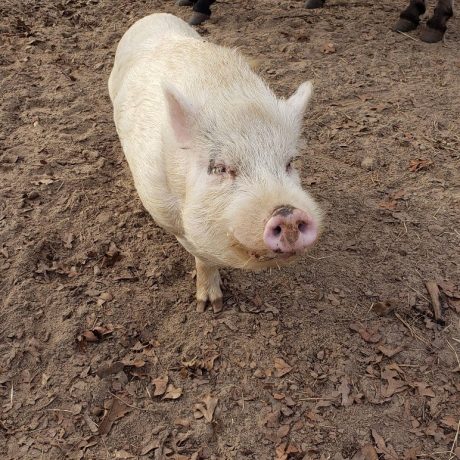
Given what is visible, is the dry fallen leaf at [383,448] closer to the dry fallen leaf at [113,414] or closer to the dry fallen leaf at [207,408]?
the dry fallen leaf at [207,408]

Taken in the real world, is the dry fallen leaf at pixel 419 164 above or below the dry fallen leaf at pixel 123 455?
below

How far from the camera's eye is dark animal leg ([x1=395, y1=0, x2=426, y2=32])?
23.8ft

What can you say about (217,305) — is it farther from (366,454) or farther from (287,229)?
(287,229)

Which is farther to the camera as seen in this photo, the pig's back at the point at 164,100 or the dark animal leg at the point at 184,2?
the dark animal leg at the point at 184,2

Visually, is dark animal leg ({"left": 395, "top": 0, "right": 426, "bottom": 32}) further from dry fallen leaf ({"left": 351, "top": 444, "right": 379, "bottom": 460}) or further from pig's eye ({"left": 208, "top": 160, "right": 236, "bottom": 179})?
dry fallen leaf ({"left": 351, "top": 444, "right": 379, "bottom": 460})

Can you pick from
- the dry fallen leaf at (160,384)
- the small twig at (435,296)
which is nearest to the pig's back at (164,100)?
the dry fallen leaf at (160,384)

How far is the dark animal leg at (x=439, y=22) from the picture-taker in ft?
22.9

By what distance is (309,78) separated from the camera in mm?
6395

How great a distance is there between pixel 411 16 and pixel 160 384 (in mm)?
5870

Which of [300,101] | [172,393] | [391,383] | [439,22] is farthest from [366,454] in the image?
[439,22]

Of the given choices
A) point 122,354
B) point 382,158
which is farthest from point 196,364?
point 382,158

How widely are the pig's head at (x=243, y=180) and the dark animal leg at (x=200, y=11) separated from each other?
4716 millimetres

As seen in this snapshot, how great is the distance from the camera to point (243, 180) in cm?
292

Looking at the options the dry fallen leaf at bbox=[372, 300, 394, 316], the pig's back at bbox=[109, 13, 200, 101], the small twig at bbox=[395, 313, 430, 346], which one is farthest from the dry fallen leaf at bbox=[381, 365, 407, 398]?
the pig's back at bbox=[109, 13, 200, 101]
